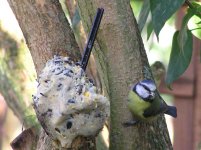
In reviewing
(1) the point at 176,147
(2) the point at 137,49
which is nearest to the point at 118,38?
(2) the point at 137,49

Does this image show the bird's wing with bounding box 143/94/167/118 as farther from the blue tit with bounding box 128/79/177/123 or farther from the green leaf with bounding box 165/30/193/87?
the green leaf with bounding box 165/30/193/87

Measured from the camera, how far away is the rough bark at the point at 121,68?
1031 mm

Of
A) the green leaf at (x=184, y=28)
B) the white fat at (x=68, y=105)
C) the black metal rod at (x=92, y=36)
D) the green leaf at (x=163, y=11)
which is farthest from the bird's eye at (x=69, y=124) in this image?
the green leaf at (x=184, y=28)

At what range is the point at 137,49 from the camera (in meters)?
1.05

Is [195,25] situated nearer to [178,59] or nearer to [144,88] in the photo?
[178,59]

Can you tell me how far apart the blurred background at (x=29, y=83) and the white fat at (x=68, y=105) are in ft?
1.12

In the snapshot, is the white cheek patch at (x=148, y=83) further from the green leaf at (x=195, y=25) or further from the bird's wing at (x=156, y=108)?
the green leaf at (x=195, y=25)

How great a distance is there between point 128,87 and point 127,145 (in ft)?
0.36

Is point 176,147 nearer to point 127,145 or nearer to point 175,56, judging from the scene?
point 175,56

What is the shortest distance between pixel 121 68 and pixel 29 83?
67 cm

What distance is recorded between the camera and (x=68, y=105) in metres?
0.85

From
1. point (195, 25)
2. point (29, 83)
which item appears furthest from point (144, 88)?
point (29, 83)

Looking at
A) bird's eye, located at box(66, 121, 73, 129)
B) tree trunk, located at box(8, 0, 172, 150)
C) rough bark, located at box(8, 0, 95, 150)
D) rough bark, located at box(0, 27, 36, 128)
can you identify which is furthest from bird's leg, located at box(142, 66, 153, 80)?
rough bark, located at box(0, 27, 36, 128)

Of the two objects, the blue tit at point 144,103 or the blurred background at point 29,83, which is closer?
the blue tit at point 144,103
